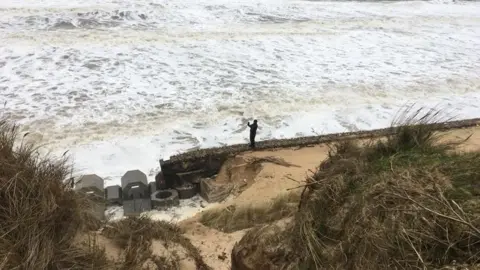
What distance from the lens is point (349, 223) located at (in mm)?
3131

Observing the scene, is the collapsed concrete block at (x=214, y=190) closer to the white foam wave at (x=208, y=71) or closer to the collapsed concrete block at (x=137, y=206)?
the collapsed concrete block at (x=137, y=206)

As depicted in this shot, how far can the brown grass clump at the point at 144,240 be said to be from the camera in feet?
12.7

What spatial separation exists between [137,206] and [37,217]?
2.67m

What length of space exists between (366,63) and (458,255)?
9885mm

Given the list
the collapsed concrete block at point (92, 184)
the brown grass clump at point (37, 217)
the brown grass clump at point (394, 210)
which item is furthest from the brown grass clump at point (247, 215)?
Result: the brown grass clump at point (37, 217)

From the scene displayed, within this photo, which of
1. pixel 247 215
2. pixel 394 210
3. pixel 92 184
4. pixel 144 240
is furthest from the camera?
pixel 92 184

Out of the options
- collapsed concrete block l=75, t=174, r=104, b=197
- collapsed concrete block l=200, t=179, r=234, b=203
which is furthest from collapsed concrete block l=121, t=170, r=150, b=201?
collapsed concrete block l=200, t=179, r=234, b=203

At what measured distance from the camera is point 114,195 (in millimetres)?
5930

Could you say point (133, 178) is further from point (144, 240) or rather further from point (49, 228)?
point (49, 228)

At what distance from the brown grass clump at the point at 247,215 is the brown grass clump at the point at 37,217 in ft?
6.04

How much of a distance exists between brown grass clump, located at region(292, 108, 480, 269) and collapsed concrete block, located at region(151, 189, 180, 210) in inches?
93.8

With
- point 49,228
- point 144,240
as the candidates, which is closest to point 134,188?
point 144,240

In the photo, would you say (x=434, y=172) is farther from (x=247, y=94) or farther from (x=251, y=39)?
(x=251, y=39)

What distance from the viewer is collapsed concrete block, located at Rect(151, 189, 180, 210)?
581 centimetres
